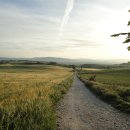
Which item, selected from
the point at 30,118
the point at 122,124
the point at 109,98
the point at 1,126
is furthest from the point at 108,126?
the point at 109,98

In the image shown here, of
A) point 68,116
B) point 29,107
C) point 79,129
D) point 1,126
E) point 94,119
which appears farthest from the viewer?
point 68,116

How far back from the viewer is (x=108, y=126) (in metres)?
10.5

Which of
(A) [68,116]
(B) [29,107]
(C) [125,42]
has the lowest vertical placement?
(A) [68,116]

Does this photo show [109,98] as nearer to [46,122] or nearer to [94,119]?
[94,119]

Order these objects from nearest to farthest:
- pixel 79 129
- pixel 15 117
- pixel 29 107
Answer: pixel 15 117 < pixel 79 129 < pixel 29 107

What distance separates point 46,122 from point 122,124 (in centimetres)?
393

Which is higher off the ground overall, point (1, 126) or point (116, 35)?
point (116, 35)

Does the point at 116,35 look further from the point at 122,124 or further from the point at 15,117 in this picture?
the point at 15,117

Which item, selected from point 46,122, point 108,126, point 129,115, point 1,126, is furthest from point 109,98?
point 1,126

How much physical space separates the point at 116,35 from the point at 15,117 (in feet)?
33.4

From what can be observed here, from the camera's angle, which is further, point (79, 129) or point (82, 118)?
point (82, 118)

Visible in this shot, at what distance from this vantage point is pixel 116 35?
645 inches

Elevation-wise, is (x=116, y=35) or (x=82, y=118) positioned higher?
(x=116, y=35)

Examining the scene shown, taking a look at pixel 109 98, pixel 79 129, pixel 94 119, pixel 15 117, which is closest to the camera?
pixel 15 117
